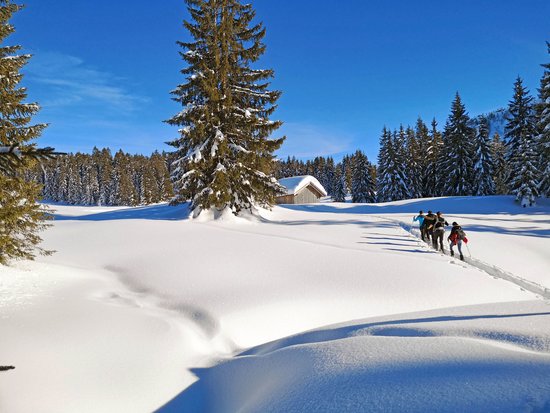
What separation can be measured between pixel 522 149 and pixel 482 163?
1321 centimetres

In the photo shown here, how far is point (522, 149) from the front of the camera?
32.2 m

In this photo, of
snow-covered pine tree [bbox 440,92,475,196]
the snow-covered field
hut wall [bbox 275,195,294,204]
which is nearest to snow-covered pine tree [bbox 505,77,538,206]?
snow-covered pine tree [bbox 440,92,475,196]

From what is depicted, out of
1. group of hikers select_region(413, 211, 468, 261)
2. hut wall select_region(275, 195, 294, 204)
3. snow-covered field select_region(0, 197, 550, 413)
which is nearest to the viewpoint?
snow-covered field select_region(0, 197, 550, 413)

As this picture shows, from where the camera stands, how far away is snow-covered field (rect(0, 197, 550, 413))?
10.9 feet

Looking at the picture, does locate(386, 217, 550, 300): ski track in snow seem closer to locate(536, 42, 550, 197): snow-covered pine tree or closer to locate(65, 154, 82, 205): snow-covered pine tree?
locate(536, 42, 550, 197): snow-covered pine tree

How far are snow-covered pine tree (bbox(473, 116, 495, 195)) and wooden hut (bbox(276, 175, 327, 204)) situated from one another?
76.2ft

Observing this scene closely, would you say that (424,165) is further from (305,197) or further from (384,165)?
(305,197)

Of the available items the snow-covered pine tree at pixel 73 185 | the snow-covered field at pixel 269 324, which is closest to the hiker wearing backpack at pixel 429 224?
the snow-covered field at pixel 269 324

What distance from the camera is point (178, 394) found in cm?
519

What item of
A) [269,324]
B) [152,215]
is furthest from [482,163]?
[269,324]

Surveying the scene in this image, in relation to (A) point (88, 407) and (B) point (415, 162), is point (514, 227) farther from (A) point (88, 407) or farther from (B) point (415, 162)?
(B) point (415, 162)

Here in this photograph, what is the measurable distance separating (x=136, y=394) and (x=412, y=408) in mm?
4232

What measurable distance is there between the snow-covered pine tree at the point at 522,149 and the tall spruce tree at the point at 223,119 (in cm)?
2507

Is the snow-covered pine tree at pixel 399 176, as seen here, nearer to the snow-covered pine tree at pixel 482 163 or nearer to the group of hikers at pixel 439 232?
the snow-covered pine tree at pixel 482 163
